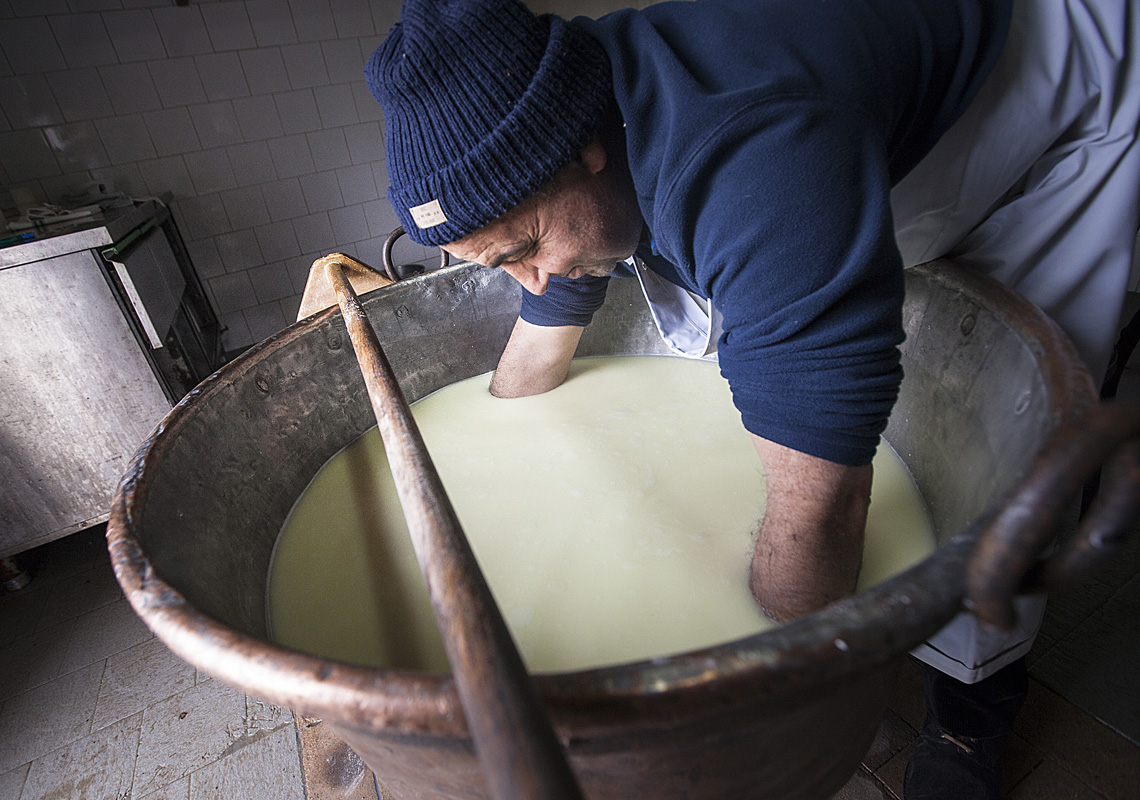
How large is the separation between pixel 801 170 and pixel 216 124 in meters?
3.67

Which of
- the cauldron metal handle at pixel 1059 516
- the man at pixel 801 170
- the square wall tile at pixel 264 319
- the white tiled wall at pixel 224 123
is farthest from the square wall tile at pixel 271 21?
the cauldron metal handle at pixel 1059 516

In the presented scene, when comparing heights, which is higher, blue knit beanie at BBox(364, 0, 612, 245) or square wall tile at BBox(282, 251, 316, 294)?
blue knit beanie at BBox(364, 0, 612, 245)

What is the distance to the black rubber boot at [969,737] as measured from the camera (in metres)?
1.11

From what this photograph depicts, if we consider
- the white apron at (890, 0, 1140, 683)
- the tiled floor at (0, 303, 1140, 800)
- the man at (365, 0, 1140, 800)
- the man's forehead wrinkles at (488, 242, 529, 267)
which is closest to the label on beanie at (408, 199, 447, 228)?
the man at (365, 0, 1140, 800)

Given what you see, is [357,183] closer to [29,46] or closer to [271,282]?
[271,282]

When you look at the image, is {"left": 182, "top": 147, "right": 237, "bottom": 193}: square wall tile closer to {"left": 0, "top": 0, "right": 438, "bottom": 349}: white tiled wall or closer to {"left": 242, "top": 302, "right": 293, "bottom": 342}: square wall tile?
{"left": 0, "top": 0, "right": 438, "bottom": 349}: white tiled wall

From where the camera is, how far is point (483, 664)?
0.37 metres

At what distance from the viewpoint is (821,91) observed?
0.68 meters

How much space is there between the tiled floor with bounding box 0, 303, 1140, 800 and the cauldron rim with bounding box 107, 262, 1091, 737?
39.3 inches

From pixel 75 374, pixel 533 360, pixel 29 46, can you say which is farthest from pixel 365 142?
pixel 533 360

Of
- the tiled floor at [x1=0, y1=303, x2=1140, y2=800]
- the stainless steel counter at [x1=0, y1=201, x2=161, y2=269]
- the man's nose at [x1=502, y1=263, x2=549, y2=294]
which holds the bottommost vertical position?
the tiled floor at [x1=0, y1=303, x2=1140, y2=800]

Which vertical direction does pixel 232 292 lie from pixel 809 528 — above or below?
below

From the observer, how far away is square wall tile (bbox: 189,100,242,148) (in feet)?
10.6

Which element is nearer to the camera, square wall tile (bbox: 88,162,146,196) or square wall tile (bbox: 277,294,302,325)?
square wall tile (bbox: 88,162,146,196)
